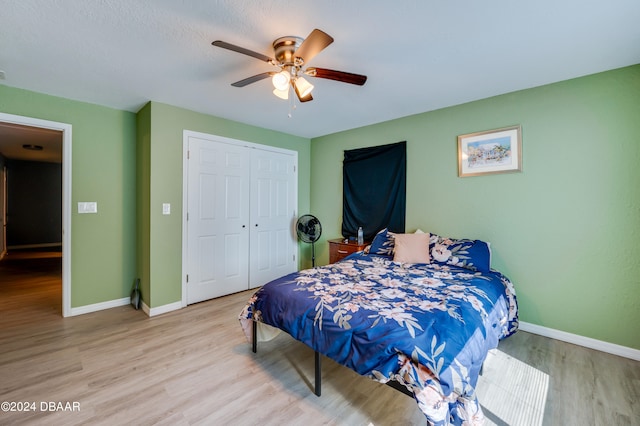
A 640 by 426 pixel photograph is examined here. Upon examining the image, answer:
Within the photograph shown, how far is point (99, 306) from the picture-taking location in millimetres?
3092

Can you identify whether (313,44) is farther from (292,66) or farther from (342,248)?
(342,248)

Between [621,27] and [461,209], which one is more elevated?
[621,27]

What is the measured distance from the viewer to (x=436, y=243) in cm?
285

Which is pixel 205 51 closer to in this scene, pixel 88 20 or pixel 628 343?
pixel 88 20

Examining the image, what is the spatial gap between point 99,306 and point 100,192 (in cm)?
129

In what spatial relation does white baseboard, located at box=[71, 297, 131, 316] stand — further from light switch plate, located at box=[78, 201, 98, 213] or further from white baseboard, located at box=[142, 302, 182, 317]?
light switch plate, located at box=[78, 201, 98, 213]

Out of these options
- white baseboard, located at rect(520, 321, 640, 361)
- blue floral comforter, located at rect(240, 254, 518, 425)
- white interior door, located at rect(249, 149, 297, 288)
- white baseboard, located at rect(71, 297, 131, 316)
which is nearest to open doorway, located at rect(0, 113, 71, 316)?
white baseboard, located at rect(71, 297, 131, 316)

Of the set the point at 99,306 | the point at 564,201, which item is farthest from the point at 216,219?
the point at 564,201

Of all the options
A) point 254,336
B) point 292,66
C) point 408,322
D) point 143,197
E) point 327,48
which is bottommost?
point 254,336

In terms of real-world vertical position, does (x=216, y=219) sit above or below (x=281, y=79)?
below

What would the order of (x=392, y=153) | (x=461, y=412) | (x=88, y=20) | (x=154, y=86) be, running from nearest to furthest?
(x=461, y=412) < (x=88, y=20) < (x=154, y=86) < (x=392, y=153)

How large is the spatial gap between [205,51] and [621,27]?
277 cm

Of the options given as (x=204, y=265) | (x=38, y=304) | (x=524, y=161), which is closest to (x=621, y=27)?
(x=524, y=161)

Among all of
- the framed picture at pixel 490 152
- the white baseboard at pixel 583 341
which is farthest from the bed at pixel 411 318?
the framed picture at pixel 490 152
